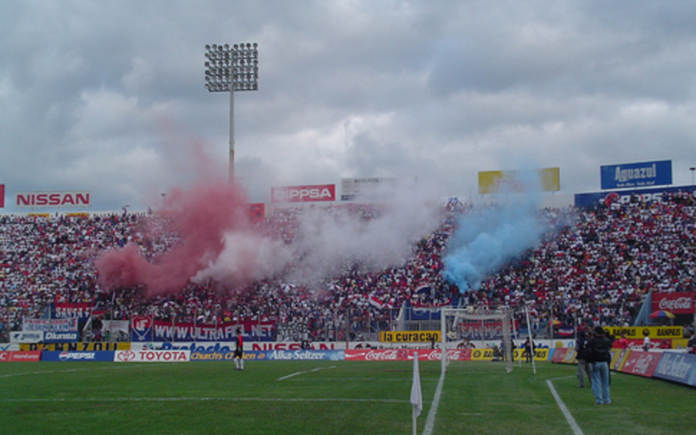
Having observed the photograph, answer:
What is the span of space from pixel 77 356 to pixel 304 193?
2820 cm

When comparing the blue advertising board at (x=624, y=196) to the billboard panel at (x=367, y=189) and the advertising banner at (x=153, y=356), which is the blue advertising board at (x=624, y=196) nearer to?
the billboard panel at (x=367, y=189)

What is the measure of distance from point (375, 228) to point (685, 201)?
76.2 feet

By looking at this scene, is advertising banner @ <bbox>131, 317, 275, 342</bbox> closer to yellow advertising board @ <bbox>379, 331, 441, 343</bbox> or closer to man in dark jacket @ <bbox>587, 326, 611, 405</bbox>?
yellow advertising board @ <bbox>379, 331, 441, 343</bbox>

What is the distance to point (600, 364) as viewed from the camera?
14.8 meters

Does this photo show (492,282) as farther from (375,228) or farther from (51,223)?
(51,223)

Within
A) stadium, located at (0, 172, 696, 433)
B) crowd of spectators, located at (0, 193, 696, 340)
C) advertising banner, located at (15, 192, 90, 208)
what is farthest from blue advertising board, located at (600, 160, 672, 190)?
advertising banner, located at (15, 192, 90, 208)

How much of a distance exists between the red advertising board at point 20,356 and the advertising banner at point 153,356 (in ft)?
16.9

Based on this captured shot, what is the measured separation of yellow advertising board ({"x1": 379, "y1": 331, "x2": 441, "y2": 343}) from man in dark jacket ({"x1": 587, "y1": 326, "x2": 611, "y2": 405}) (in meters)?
25.4

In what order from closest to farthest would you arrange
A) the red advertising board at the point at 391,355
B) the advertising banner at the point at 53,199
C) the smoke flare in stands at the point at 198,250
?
the red advertising board at the point at 391,355
the smoke flare in stands at the point at 198,250
the advertising banner at the point at 53,199

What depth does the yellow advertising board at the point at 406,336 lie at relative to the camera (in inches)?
1596

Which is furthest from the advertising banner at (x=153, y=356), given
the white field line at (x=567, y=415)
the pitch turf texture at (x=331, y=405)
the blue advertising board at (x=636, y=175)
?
the blue advertising board at (x=636, y=175)

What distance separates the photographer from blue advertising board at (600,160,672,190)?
53.8 metres

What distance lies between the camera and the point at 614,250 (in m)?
46.8

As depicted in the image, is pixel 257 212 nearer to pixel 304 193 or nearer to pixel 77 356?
pixel 304 193
